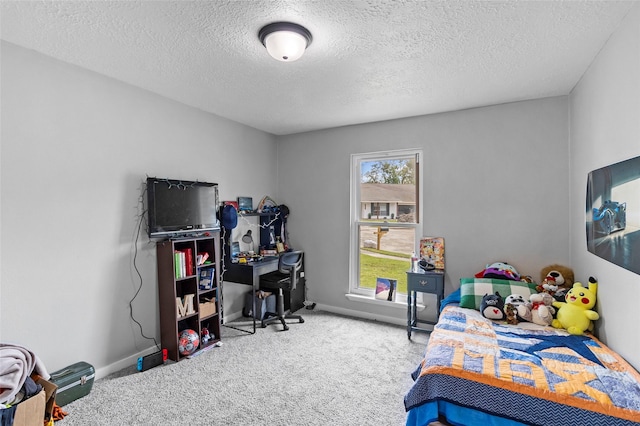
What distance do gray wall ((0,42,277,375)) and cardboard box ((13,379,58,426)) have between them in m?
0.50

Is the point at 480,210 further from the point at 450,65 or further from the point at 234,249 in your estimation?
the point at 234,249

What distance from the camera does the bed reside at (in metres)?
1.49

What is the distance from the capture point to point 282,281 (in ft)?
13.1

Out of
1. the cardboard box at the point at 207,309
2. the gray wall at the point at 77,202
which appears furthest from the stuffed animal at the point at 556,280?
the gray wall at the point at 77,202

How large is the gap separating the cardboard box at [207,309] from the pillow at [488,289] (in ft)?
7.91

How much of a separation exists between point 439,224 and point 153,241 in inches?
117

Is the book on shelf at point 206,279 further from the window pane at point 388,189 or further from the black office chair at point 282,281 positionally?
the window pane at point 388,189

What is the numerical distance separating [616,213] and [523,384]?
3.70 feet

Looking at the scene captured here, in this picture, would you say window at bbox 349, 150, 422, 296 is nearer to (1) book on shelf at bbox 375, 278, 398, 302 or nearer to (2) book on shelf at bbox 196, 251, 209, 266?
(1) book on shelf at bbox 375, 278, 398, 302

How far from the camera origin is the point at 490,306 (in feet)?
8.55

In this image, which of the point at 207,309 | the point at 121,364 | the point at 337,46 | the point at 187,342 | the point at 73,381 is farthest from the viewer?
the point at 207,309

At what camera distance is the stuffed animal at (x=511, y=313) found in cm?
251

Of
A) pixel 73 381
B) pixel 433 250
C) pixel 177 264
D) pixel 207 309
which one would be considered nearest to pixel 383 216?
pixel 433 250

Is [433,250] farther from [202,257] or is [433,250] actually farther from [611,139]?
[202,257]
